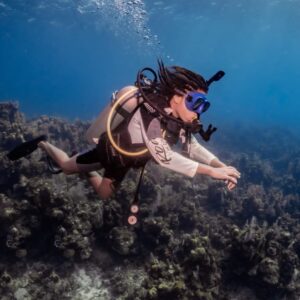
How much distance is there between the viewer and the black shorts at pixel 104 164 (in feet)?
17.0

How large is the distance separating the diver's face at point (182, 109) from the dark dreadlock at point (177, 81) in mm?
84

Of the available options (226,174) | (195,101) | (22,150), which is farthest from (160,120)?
(22,150)

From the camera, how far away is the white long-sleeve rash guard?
4.16 metres

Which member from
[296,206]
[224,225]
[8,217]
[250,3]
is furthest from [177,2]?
[8,217]

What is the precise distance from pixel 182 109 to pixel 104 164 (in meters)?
1.71

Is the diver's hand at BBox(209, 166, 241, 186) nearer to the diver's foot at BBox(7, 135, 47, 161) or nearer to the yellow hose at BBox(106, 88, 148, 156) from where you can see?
the yellow hose at BBox(106, 88, 148, 156)

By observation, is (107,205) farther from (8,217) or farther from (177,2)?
(177,2)

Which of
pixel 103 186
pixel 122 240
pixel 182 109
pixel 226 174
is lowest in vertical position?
pixel 122 240

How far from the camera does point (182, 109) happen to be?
14.5ft

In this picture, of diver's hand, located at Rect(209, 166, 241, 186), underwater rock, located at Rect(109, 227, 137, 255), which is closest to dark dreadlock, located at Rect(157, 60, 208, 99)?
diver's hand, located at Rect(209, 166, 241, 186)

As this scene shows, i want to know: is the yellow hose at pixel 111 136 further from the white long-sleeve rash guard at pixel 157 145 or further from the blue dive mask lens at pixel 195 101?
the blue dive mask lens at pixel 195 101

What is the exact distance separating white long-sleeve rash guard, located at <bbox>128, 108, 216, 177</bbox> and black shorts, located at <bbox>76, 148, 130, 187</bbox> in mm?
877

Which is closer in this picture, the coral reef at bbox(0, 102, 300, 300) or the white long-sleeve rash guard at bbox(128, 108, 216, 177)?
the white long-sleeve rash guard at bbox(128, 108, 216, 177)

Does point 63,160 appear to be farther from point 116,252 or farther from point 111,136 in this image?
point 116,252
